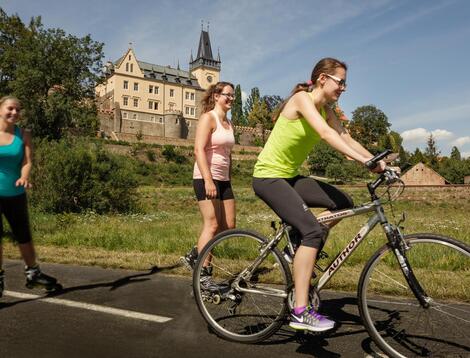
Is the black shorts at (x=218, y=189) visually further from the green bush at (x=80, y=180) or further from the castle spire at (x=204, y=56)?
the castle spire at (x=204, y=56)

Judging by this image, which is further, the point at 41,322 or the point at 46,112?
the point at 46,112

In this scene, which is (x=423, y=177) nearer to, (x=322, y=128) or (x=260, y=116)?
(x=260, y=116)

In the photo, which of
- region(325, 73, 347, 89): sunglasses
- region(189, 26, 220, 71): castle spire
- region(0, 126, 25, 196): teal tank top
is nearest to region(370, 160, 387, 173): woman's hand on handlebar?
region(325, 73, 347, 89): sunglasses

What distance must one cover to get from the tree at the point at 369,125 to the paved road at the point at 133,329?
105 meters

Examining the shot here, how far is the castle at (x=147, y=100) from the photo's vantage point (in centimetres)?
8661

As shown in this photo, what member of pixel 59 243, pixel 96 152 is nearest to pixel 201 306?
pixel 59 243

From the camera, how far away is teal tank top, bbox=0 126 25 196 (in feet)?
15.6

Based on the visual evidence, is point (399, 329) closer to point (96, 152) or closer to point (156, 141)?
point (96, 152)

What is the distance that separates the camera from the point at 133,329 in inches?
153

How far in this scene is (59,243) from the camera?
916 centimetres

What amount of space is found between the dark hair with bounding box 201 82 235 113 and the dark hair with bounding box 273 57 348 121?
5.36 feet

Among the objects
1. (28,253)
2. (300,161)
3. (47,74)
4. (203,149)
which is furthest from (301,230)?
(47,74)

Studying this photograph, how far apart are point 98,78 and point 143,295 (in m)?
43.4

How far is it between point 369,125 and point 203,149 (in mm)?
109318
